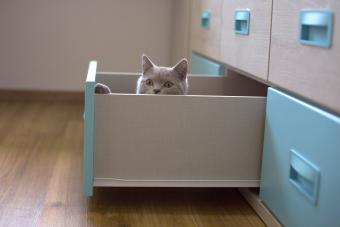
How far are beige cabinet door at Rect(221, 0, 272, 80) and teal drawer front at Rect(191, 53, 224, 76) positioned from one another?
0.11 m

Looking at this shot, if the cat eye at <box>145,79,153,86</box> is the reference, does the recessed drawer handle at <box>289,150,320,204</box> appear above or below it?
below

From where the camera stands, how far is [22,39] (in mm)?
2783

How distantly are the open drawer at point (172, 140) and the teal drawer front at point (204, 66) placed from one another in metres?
0.60

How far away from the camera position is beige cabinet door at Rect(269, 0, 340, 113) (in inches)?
36.3

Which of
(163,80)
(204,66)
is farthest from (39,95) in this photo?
(163,80)

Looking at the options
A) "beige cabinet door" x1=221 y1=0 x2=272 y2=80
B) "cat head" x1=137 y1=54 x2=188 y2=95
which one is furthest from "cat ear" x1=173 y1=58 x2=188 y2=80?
"beige cabinet door" x1=221 y1=0 x2=272 y2=80

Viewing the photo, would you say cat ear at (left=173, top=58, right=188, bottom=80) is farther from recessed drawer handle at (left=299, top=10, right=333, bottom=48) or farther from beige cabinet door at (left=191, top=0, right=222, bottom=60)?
recessed drawer handle at (left=299, top=10, right=333, bottom=48)

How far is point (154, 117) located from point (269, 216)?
1.23 ft

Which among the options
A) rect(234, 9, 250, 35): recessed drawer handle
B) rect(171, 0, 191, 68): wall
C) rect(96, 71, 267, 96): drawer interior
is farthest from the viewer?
rect(171, 0, 191, 68): wall

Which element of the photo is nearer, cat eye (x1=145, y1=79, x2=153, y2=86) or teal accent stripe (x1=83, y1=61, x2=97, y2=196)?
teal accent stripe (x1=83, y1=61, x2=97, y2=196)

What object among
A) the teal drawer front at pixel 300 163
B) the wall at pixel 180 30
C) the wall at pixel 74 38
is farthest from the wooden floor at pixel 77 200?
the wall at pixel 74 38

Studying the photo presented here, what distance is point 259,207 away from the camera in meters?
1.32

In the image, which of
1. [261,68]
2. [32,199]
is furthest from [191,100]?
[32,199]

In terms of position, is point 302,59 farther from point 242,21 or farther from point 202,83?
point 202,83
